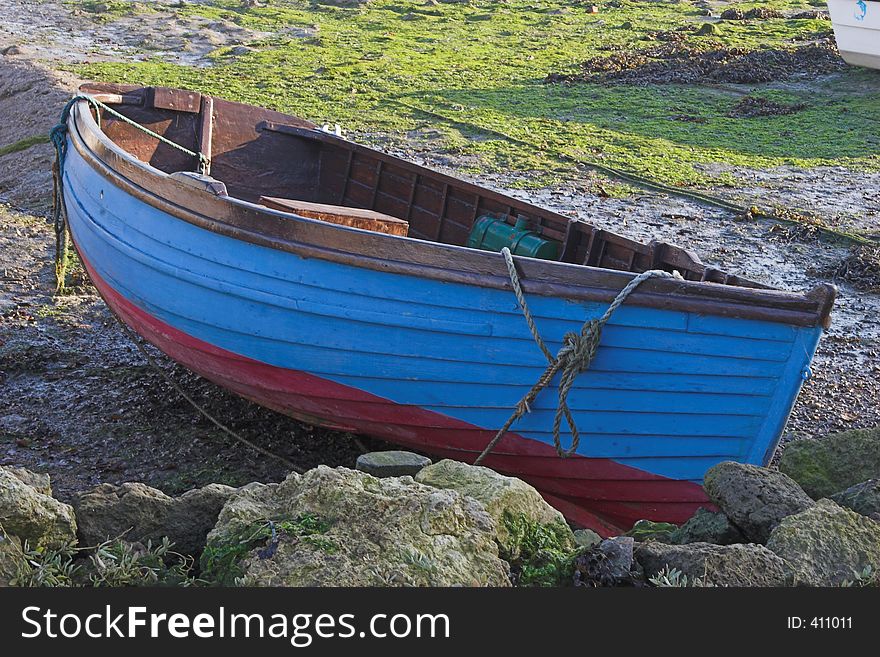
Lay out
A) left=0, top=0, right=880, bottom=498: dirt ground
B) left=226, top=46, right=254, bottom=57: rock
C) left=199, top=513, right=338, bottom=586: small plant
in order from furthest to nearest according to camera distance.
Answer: left=226, top=46, right=254, bottom=57: rock < left=0, top=0, right=880, bottom=498: dirt ground < left=199, top=513, right=338, bottom=586: small plant

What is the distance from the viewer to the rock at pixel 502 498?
12.3 feet

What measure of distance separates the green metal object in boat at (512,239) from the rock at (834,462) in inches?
85.6

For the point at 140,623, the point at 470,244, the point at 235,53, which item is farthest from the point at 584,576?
the point at 235,53

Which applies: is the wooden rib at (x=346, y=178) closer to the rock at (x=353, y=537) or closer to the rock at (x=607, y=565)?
the rock at (x=353, y=537)

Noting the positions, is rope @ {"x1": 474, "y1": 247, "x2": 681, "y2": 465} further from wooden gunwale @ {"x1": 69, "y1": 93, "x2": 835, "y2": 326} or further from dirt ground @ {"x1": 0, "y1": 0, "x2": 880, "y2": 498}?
dirt ground @ {"x1": 0, "y1": 0, "x2": 880, "y2": 498}

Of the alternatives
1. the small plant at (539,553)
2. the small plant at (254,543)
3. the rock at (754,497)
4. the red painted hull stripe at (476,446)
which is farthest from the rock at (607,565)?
the red painted hull stripe at (476,446)

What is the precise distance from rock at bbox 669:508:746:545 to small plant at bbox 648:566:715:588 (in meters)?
0.57

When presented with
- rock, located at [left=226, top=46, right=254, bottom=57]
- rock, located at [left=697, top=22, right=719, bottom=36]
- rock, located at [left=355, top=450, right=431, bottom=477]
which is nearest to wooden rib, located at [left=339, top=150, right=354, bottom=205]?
rock, located at [left=355, top=450, right=431, bottom=477]

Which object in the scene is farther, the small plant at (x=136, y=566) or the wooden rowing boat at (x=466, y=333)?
the wooden rowing boat at (x=466, y=333)

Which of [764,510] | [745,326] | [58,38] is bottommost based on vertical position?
[58,38]

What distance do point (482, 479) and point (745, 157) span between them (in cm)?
905

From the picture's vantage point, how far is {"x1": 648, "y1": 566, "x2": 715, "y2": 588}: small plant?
3289mm

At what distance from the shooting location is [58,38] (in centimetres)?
1656

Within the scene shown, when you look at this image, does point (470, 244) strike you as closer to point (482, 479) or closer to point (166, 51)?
point (482, 479)
